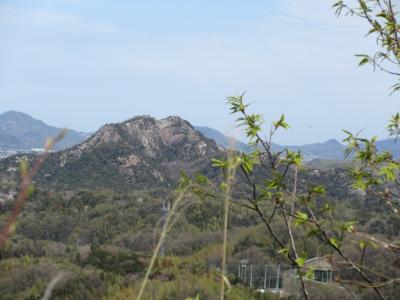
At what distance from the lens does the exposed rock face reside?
63.8 metres

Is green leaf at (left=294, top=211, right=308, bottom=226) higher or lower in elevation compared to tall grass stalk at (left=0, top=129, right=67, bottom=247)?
lower

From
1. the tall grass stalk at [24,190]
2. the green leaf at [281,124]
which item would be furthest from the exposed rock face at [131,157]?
the tall grass stalk at [24,190]

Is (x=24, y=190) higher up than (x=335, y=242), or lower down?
higher up

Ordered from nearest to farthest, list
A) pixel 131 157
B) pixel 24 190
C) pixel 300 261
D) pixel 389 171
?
pixel 24 190 → pixel 300 261 → pixel 389 171 → pixel 131 157

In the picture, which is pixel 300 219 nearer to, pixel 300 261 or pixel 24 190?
pixel 300 261

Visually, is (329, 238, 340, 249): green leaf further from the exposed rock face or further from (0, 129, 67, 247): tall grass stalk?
the exposed rock face

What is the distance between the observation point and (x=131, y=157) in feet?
214

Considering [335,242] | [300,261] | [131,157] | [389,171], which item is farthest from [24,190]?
[131,157]

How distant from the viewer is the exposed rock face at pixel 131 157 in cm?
6375

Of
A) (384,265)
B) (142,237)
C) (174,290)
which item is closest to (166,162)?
(142,237)

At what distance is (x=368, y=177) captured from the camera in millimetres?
3275

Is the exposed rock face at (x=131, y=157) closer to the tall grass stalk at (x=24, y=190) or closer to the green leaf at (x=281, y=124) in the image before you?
the green leaf at (x=281, y=124)

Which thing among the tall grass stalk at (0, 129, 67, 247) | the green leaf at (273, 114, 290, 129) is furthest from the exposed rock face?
the tall grass stalk at (0, 129, 67, 247)

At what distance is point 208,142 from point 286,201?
68043mm
